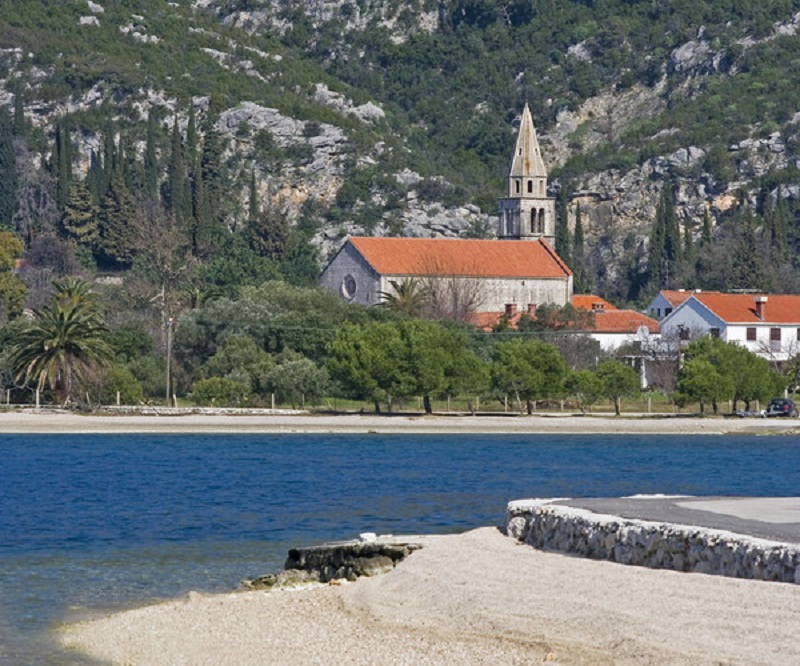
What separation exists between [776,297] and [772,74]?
61930 millimetres

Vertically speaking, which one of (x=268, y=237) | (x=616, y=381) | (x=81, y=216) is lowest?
(x=616, y=381)

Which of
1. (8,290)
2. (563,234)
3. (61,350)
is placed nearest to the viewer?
(61,350)

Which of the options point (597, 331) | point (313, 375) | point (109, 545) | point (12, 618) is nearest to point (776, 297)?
point (597, 331)

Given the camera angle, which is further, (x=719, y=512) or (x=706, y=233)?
(x=706, y=233)

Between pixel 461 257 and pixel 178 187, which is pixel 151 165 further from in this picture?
pixel 461 257

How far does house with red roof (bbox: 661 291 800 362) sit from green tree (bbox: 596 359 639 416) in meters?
19.2

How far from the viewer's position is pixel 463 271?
12338 centimetres

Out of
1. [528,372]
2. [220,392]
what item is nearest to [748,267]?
[528,372]

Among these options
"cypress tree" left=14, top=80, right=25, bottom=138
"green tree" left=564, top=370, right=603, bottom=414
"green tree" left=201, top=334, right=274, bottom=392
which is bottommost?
"green tree" left=564, top=370, right=603, bottom=414

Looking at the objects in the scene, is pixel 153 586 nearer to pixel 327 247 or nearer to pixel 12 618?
pixel 12 618

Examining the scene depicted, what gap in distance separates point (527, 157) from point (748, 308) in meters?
35.6

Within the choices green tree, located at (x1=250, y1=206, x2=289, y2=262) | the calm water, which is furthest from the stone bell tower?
the calm water

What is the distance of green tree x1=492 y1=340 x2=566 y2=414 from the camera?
83.5 metres

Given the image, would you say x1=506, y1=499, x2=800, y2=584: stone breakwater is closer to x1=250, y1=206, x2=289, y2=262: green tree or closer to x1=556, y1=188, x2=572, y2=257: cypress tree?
x1=556, y1=188, x2=572, y2=257: cypress tree
